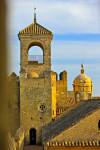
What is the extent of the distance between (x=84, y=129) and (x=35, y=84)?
495 inches

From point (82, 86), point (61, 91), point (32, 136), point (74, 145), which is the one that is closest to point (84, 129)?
point (74, 145)

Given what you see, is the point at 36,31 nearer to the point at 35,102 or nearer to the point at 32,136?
the point at 35,102

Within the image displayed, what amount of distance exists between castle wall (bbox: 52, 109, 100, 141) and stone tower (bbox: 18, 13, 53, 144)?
38.1ft

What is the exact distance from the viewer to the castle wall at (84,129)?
2005cm

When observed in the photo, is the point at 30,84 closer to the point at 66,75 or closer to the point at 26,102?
the point at 26,102

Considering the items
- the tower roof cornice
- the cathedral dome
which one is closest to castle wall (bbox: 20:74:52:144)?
the tower roof cornice

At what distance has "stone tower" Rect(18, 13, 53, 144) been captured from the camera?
31766mm

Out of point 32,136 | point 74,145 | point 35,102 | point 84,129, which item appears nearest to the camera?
point 74,145

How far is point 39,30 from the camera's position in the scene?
106 feet

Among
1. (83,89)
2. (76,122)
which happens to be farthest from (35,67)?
(76,122)

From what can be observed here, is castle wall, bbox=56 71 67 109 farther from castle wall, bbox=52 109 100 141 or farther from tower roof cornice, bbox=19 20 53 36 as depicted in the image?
castle wall, bbox=52 109 100 141

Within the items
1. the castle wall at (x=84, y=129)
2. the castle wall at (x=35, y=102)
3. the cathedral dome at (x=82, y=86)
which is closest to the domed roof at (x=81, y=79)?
the cathedral dome at (x=82, y=86)

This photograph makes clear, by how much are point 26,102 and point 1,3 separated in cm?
3132

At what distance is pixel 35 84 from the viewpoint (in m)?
32.4
